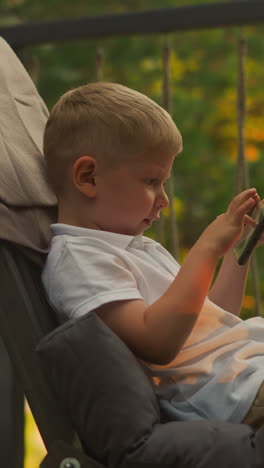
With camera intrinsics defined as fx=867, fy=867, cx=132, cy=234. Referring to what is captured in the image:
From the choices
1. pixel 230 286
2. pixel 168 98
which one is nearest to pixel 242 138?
pixel 168 98

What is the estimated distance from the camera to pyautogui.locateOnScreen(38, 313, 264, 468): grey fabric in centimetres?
138

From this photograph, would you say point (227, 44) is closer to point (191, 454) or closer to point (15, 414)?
point (15, 414)

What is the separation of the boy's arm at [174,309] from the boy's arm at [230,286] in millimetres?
340

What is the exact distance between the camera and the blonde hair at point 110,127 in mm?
1656

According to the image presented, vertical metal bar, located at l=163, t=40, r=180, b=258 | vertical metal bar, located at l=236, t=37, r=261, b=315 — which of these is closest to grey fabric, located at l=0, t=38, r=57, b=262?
vertical metal bar, located at l=163, t=40, r=180, b=258

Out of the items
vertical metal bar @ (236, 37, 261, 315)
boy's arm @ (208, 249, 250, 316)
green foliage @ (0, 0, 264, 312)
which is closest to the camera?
boy's arm @ (208, 249, 250, 316)

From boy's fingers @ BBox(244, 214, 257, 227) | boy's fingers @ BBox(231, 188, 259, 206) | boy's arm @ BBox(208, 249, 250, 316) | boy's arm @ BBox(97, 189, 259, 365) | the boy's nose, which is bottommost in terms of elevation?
boy's arm @ BBox(208, 249, 250, 316)

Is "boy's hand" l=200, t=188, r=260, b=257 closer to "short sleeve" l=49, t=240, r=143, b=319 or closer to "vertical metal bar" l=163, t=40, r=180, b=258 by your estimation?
"short sleeve" l=49, t=240, r=143, b=319

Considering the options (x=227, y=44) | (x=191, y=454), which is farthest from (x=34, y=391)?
(x=227, y=44)

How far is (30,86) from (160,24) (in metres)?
0.65

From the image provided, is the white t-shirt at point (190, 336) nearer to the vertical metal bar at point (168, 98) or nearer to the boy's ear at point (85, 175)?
the boy's ear at point (85, 175)

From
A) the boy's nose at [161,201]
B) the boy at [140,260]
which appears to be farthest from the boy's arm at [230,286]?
the boy's nose at [161,201]

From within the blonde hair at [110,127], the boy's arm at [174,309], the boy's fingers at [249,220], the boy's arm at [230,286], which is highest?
the blonde hair at [110,127]

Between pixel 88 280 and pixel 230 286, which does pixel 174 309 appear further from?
pixel 230 286
